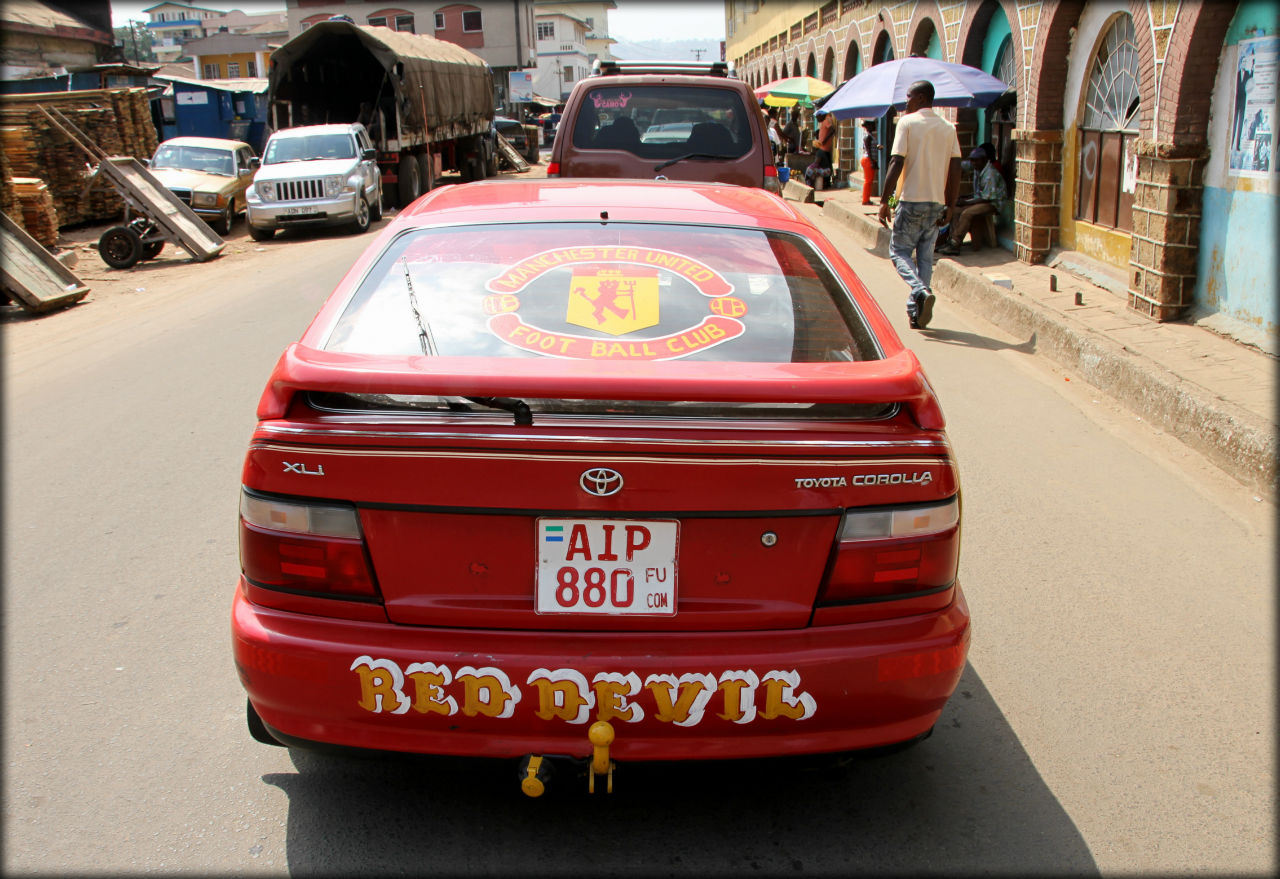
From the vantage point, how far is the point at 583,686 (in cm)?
240

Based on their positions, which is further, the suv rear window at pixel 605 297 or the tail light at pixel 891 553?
the suv rear window at pixel 605 297

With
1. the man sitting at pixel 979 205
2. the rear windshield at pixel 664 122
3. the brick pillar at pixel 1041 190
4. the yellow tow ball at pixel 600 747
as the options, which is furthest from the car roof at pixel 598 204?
the man sitting at pixel 979 205

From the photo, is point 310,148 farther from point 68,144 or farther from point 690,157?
point 690,157

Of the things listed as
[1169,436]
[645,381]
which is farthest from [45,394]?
[1169,436]

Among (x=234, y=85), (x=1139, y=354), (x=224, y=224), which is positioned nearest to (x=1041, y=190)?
(x=1139, y=354)

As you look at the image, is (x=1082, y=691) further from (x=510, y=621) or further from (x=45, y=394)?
(x=45, y=394)

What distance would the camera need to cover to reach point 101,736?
3197 mm

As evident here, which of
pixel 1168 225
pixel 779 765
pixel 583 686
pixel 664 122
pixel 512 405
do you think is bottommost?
pixel 779 765

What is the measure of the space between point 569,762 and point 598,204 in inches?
72.0

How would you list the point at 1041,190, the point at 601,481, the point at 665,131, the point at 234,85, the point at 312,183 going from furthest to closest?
the point at 234,85 → the point at 312,183 → the point at 1041,190 → the point at 665,131 → the point at 601,481

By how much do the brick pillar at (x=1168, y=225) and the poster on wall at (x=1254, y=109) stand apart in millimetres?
436

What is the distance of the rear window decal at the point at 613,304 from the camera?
2740 millimetres

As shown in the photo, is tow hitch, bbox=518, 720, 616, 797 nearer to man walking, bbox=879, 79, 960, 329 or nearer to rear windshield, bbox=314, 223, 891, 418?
rear windshield, bbox=314, 223, 891, 418

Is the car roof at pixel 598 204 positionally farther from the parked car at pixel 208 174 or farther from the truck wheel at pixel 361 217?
the parked car at pixel 208 174
